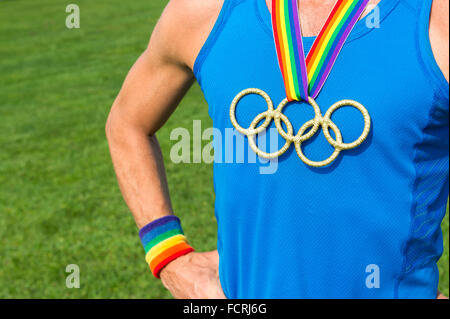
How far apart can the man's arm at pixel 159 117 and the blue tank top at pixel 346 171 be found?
0.38 ft

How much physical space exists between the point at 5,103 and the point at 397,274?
9.17 m

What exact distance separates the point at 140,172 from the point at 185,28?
0.55 metres

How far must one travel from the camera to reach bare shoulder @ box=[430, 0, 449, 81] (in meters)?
1.21

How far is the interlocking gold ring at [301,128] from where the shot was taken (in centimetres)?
130

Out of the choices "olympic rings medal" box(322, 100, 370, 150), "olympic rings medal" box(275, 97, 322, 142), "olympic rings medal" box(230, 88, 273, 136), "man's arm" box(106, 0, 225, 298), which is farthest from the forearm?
"olympic rings medal" box(322, 100, 370, 150)

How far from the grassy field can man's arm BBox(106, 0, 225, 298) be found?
2.65 metres

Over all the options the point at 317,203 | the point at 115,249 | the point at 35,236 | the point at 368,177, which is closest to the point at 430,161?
the point at 368,177

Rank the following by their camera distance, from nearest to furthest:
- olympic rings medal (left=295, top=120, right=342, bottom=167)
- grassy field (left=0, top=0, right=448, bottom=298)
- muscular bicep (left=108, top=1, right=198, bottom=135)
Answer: olympic rings medal (left=295, top=120, right=342, bottom=167) → muscular bicep (left=108, top=1, right=198, bottom=135) → grassy field (left=0, top=0, right=448, bottom=298)

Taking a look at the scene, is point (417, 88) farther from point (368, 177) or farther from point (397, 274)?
point (397, 274)

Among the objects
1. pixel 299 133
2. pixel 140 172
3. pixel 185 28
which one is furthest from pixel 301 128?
pixel 140 172

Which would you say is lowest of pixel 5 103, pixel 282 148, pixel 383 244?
pixel 383 244

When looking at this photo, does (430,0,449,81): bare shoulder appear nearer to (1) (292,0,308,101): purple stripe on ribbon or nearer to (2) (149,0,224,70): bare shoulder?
(1) (292,0,308,101): purple stripe on ribbon

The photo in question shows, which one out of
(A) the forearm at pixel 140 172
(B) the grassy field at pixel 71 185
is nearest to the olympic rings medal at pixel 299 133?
(A) the forearm at pixel 140 172

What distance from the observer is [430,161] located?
1.31 meters
